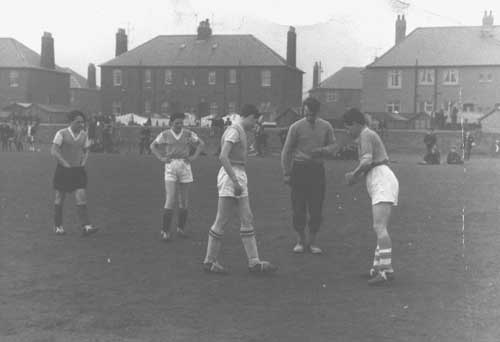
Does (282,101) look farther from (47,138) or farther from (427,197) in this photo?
(427,197)

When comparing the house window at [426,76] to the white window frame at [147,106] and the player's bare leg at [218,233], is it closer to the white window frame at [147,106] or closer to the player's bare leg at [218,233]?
the white window frame at [147,106]

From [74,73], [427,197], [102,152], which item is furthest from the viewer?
[74,73]

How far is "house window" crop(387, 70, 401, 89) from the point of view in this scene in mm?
68312

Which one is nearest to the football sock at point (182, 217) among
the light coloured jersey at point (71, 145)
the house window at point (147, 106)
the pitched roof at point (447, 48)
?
the light coloured jersey at point (71, 145)

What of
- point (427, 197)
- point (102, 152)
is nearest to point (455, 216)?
point (427, 197)

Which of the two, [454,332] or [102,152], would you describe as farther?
[102,152]

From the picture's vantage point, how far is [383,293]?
695 centimetres

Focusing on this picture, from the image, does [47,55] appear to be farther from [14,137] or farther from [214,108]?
[14,137]

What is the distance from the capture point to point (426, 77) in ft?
220

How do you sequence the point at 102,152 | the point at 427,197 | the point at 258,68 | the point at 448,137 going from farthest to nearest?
the point at 258,68, the point at 448,137, the point at 102,152, the point at 427,197

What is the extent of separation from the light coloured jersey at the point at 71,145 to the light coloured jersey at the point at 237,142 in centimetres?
357

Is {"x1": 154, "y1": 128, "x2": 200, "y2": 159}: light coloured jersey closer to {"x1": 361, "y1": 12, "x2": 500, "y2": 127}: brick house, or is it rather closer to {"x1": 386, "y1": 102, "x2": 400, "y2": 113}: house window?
{"x1": 361, "y1": 12, "x2": 500, "y2": 127}: brick house

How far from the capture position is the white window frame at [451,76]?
6594 centimetres

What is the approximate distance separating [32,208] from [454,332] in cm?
990
